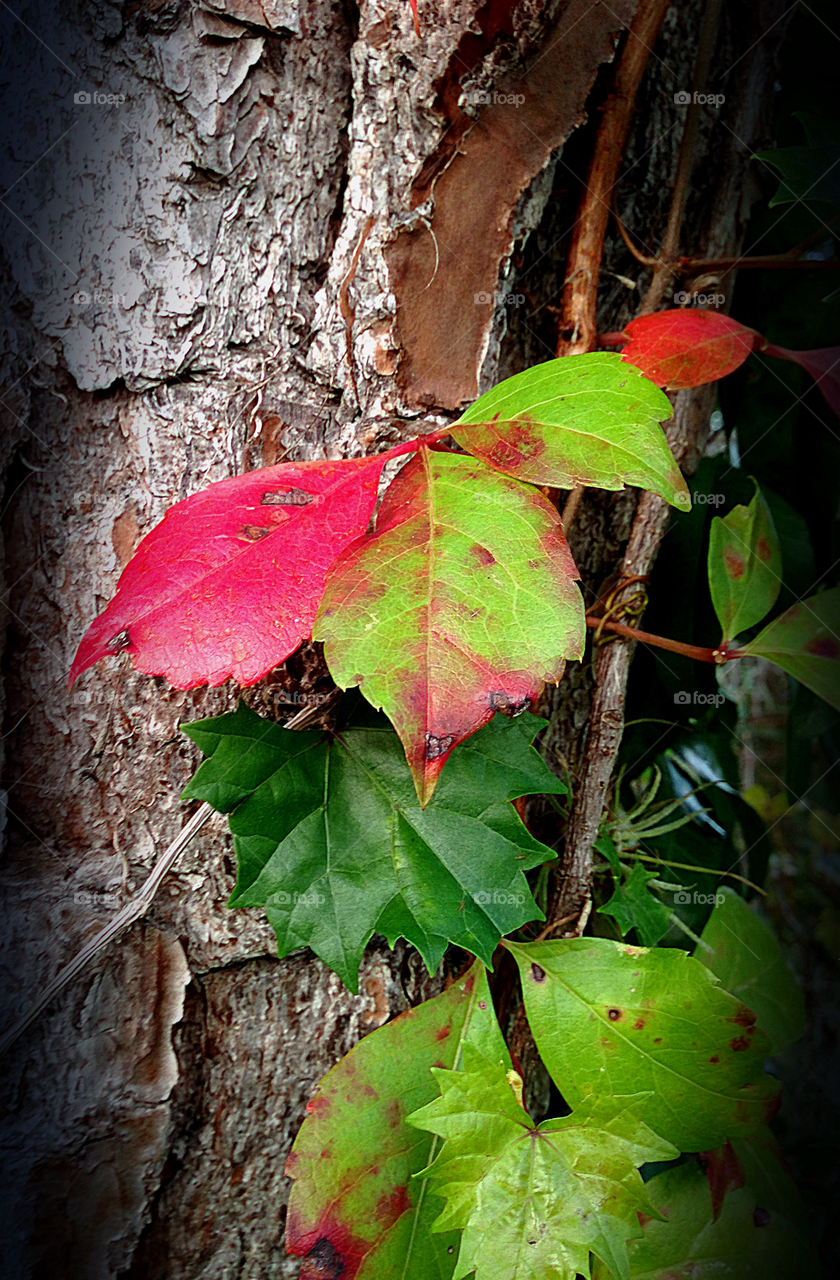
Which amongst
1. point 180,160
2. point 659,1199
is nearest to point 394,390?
point 180,160

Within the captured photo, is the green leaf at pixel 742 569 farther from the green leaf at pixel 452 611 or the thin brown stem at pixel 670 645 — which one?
the green leaf at pixel 452 611

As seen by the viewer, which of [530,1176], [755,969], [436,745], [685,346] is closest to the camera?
[436,745]

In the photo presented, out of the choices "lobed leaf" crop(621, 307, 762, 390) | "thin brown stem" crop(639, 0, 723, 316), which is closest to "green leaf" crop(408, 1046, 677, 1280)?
"lobed leaf" crop(621, 307, 762, 390)

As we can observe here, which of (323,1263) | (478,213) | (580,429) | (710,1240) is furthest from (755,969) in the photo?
(478,213)

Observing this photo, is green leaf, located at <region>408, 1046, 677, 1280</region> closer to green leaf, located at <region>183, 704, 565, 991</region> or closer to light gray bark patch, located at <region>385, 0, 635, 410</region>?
green leaf, located at <region>183, 704, 565, 991</region>

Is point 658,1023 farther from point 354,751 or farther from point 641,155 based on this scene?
point 641,155

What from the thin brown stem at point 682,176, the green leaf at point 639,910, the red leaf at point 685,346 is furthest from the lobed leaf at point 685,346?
the green leaf at point 639,910

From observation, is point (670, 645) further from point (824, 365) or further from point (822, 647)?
point (824, 365)
